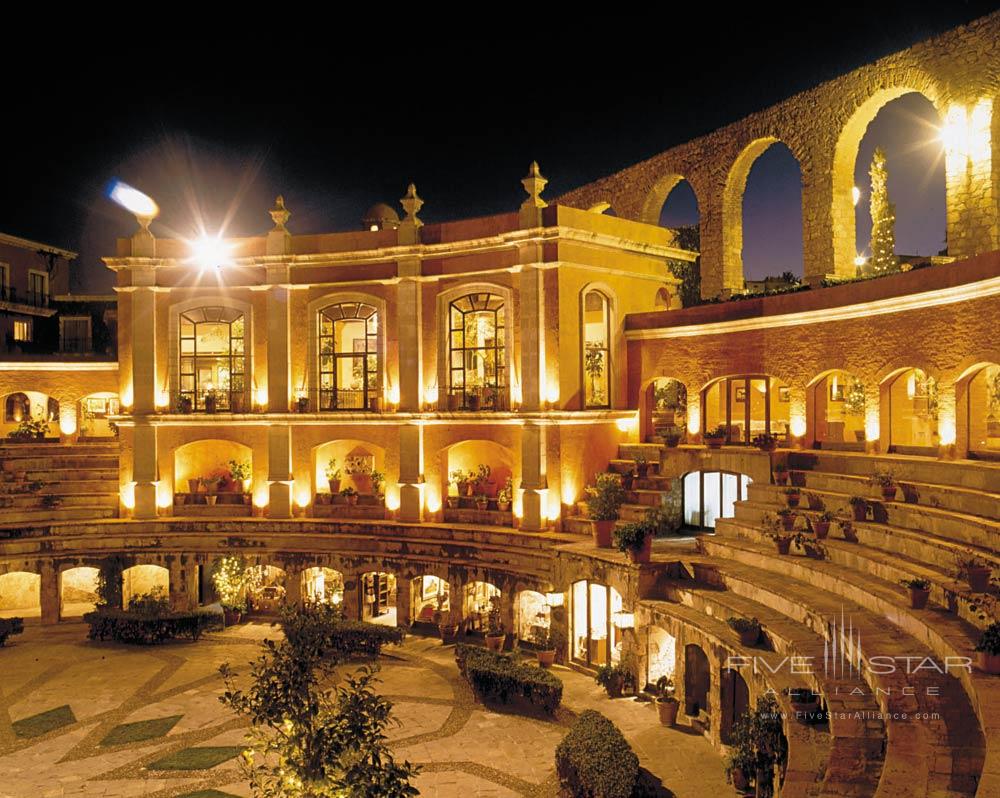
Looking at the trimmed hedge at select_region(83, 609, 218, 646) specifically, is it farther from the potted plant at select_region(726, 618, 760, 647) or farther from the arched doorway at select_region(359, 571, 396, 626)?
the potted plant at select_region(726, 618, 760, 647)

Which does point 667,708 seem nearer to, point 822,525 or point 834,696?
point 822,525

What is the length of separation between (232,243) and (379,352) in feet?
20.5

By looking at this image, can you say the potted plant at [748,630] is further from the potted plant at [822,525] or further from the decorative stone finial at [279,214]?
the decorative stone finial at [279,214]

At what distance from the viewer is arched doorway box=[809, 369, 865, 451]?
22703 mm

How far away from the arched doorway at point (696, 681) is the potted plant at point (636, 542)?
260 cm

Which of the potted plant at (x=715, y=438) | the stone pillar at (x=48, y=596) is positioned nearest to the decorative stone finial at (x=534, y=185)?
the potted plant at (x=715, y=438)

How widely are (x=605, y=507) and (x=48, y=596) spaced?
17030 mm

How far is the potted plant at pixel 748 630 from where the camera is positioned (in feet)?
49.3

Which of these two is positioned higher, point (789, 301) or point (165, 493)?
point (789, 301)

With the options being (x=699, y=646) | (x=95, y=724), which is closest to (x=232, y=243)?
(x=95, y=724)

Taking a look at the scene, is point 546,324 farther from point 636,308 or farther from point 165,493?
point 165,493

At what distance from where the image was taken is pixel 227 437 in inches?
1129

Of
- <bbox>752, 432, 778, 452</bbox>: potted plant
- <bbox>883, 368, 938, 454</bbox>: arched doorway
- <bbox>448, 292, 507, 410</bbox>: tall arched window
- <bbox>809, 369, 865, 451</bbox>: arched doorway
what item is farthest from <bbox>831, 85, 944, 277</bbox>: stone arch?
<bbox>448, 292, 507, 410</bbox>: tall arched window

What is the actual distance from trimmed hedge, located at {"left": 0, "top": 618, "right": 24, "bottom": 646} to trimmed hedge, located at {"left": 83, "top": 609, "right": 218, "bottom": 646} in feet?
6.00
